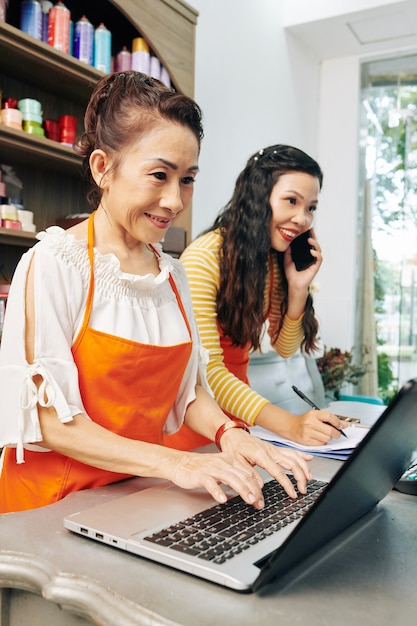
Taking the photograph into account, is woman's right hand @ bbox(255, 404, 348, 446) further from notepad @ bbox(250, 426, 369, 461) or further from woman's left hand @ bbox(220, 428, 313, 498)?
woman's left hand @ bbox(220, 428, 313, 498)

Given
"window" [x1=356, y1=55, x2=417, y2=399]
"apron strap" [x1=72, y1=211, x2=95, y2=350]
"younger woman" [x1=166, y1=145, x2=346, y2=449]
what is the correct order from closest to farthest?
"apron strap" [x1=72, y1=211, x2=95, y2=350] < "younger woman" [x1=166, y1=145, x2=346, y2=449] < "window" [x1=356, y1=55, x2=417, y2=399]

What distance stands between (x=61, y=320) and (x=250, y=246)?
2.27ft

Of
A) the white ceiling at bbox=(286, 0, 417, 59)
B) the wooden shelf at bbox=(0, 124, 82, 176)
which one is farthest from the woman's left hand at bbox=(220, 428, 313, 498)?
the white ceiling at bbox=(286, 0, 417, 59)

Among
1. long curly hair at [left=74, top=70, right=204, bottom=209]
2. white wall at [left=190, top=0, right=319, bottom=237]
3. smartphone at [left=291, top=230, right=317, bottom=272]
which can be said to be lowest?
smartphone at [left=291, top=230, right=317, bottom=272]

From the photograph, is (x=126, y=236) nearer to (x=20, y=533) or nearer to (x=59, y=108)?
(x=20, y=533)

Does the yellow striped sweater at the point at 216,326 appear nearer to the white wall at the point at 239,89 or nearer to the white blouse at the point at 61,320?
the white blouse at the point at 61,320

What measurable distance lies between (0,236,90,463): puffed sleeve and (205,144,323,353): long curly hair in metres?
0.58

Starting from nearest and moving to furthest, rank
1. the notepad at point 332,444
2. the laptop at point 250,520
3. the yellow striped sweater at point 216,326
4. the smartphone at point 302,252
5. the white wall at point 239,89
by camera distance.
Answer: the laptop at point 250,520 < the notepad at point 332,444 < the yellow striped sweater at point 216,326 < the smartphone at point 302,252 < the white wall at point 239,89

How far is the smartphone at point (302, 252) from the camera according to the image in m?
1.59

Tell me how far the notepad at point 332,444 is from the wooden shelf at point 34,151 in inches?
53.2

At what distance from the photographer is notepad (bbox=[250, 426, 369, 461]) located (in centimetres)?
115

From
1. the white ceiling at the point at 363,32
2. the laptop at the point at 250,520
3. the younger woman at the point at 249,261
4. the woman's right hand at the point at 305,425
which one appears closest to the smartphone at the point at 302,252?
the younger woman at the point at 249,261

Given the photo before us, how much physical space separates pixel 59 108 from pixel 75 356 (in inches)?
74.4

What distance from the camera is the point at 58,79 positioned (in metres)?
2.33
